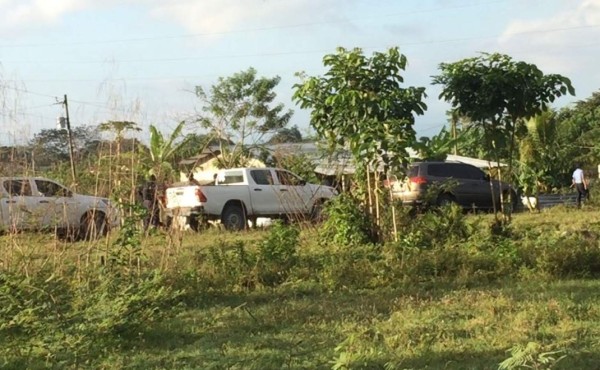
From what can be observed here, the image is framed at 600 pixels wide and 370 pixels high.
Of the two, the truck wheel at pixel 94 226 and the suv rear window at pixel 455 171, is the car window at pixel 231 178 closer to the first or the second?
the suv rear window at pixel 455 171

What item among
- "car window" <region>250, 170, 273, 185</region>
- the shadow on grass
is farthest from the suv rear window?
the shadow on grass

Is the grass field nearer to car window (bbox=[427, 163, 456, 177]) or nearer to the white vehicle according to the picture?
→ the white vehicle

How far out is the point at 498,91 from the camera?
11180mm

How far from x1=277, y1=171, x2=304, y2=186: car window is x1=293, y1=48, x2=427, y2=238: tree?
6.36m

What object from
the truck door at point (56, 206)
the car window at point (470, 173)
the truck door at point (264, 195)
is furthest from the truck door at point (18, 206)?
the car window at point (470, 173)

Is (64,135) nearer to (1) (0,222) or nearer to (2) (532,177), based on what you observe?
(1) (0,222)

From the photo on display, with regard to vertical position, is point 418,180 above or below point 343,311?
above

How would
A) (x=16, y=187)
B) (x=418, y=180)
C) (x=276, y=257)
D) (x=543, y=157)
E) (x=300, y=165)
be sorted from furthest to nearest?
(x=543, y=157)
(x=418, y=180)
(x=300, y=165)
(x=276, y=257)
(x=16, y=187)

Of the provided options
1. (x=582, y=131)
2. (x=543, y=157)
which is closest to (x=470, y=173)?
(x=543, y=157)

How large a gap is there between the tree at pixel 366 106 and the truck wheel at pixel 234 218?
6.77m

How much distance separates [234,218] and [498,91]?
856 cm

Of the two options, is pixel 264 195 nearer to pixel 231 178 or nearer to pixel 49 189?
Answer: pixel 231 178

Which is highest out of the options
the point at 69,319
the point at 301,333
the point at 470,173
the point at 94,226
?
the point at 470,173

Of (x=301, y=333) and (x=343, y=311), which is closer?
(x=301, y=333)
